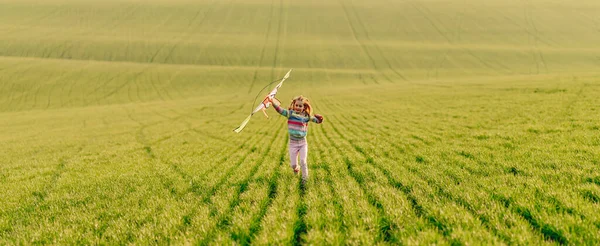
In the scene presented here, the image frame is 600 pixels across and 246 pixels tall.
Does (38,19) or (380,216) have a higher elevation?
(38,19)

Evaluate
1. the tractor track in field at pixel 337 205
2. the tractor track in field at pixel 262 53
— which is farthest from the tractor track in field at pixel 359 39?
the tractor track in field at pixel 337 205

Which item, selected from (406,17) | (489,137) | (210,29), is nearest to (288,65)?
(210,29)

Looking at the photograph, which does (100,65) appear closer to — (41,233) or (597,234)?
(41,233)

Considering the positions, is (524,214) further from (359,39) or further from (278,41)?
(359,39)

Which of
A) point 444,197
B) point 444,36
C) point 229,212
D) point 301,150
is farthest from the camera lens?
point 444,36

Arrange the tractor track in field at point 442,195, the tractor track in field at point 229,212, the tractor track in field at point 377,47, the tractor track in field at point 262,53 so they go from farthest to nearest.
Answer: the tractor track in field at point 377,47
the tractor track in field at point 262,53
the tractor track in field at point 229,212
the tractor track in field at point 442,195

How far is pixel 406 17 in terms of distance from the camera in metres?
143

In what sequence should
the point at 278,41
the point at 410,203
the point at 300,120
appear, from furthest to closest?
the point at 278,41, the point at 300,120, the point at 410,203

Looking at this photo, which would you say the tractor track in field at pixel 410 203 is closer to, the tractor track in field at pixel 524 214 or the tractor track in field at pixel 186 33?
the tractor track in field at pixel 524 214

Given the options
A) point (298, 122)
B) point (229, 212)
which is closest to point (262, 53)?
point (298, 122)

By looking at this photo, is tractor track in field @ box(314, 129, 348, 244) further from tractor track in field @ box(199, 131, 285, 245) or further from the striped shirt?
tractor track in field @ box(199, 131, 285, 245)

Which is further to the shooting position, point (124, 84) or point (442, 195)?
point (124, 84)

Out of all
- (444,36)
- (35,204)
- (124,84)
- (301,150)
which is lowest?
(124,84)

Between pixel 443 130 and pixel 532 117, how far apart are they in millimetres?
5892
